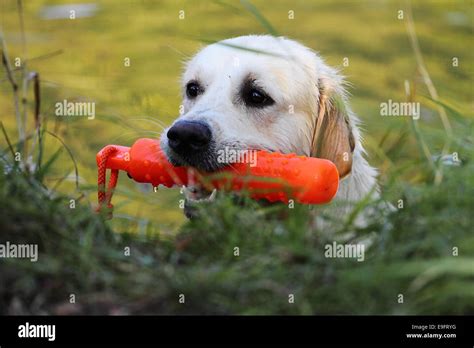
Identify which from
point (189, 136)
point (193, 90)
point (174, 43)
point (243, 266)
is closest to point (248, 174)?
point (189, 136)

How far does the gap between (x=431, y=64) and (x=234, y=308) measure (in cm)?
530

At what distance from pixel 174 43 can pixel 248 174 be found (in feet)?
10.7

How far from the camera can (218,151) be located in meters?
4.02

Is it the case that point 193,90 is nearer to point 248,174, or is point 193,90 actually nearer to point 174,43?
point 248,174

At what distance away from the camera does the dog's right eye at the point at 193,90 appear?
4.58 metres

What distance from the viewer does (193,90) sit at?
463cm

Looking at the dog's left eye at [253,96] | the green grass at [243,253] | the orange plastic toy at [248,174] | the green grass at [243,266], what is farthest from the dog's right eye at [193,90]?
the green grass at [243,266]

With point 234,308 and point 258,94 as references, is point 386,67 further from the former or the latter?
point 234,308

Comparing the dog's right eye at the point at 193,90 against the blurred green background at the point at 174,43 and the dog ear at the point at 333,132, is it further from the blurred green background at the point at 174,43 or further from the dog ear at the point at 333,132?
the blurred green background at the point at 174,43

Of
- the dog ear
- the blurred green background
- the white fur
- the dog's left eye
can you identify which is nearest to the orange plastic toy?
the white fur

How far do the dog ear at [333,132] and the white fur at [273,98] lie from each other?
1.5 inches

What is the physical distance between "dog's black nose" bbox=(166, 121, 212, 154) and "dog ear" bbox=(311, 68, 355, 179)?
67 cm
